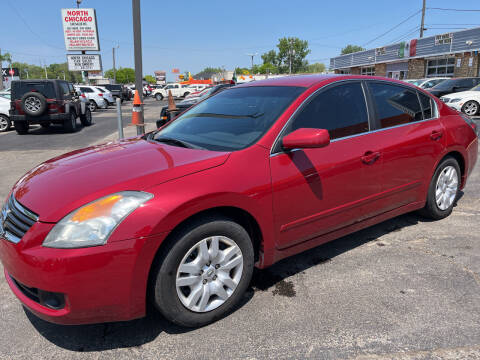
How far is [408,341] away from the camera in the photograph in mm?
2336

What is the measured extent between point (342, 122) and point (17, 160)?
7.61m

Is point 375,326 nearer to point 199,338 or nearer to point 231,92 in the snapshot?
point 199,338

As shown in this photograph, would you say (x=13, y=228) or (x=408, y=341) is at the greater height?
(x=13, y=228)

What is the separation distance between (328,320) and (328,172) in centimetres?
107

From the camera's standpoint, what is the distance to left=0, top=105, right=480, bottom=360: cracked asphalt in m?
2.28

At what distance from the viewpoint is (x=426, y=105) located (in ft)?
13.0

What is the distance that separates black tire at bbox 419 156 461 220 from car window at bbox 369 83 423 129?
1.97 ft

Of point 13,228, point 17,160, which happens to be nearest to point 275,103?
point 13,228

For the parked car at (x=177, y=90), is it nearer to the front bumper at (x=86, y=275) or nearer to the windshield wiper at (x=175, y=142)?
the windshield wiper at (x=175, y=142)

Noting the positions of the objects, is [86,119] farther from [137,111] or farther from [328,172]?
[328,172]

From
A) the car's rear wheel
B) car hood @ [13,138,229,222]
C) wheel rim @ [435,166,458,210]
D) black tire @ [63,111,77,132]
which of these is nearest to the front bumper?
car hood @ [13,138,229,222]

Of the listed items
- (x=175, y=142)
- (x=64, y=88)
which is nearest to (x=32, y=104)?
(x=64, y=88)

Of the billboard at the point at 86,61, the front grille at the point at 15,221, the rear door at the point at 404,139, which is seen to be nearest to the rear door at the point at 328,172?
the rear door at the point at 404,139

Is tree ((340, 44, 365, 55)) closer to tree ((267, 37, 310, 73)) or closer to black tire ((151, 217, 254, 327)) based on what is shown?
tree ((267, 37, 310, 73))
